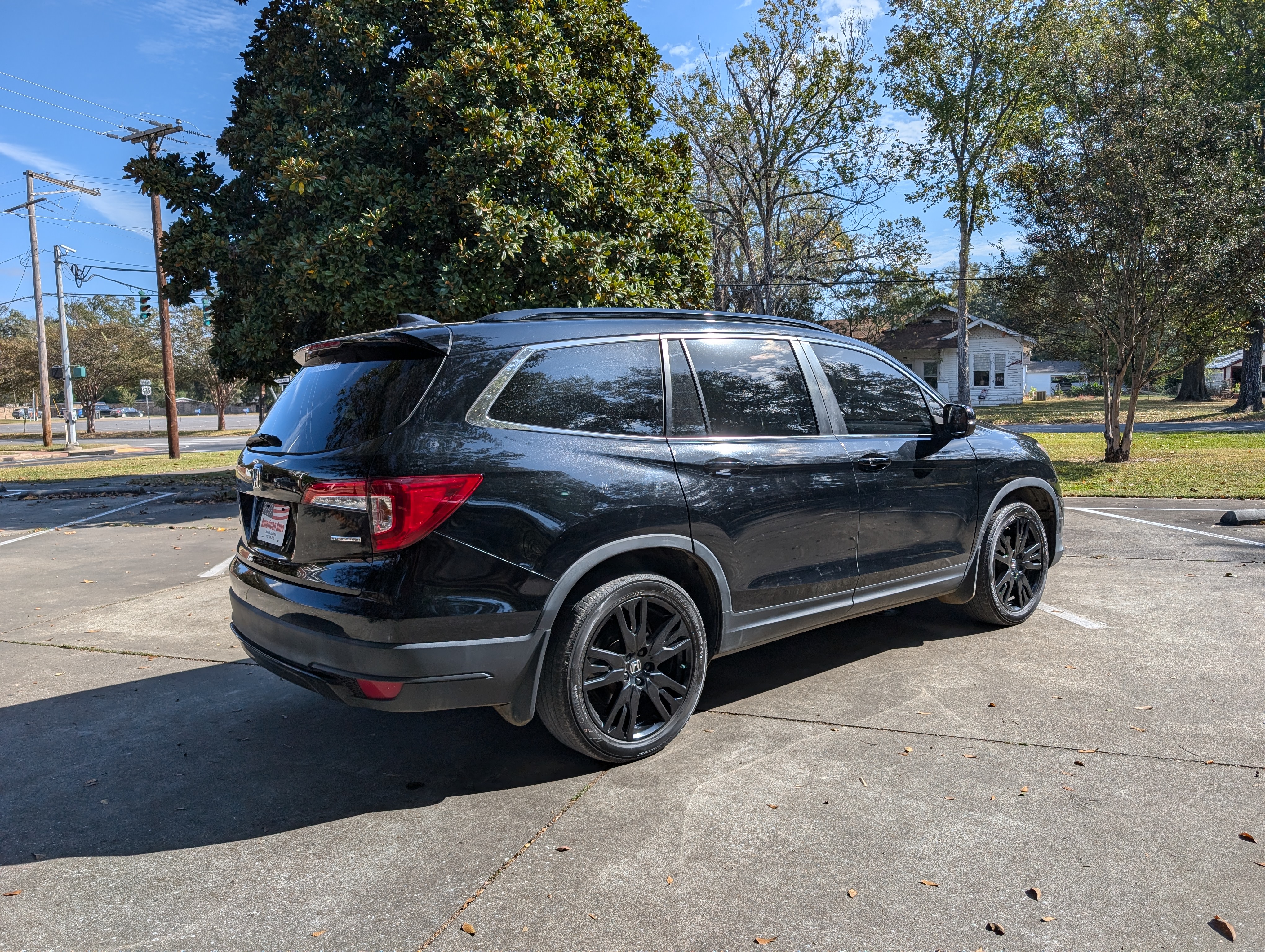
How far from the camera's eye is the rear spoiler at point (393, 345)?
10.8 ft

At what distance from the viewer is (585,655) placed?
11.0 feet

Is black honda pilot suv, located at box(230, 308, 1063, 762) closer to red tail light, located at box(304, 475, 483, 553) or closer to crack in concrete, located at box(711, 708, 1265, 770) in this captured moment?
red tail light, located at box(304, 475, 483, 553)

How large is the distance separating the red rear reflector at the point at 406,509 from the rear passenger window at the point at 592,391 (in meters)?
0.40

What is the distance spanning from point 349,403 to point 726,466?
160cm

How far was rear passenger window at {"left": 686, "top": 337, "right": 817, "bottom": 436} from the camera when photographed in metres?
3.93

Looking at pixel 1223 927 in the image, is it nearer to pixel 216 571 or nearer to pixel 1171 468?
pixel 216 571

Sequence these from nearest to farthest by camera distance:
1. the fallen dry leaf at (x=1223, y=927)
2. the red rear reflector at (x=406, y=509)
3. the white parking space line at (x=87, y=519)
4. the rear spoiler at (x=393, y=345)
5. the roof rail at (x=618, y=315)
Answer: the fallen dry leaf at (x=1223, y=927)
the red rear reflector at (x=406, y=509)
the rear spoiler at (x=393, y=345)
the roof rail at (x=618, y=315)
the white parking space line at (x=87, y=519)

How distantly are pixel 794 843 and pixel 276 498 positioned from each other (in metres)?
2.35

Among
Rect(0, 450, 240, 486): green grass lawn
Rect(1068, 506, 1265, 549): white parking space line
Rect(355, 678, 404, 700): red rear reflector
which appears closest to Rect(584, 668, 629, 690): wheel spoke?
Rect(355, 678, 404, 700): red rear reflector

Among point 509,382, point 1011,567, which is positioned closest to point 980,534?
point 1011,567

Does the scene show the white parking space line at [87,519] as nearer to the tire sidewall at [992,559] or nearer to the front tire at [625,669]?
the front tire at [625,669]

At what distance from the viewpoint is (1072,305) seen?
16.1m

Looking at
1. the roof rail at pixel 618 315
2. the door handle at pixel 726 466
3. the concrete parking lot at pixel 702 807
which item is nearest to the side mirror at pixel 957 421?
the roof rail at pixel 618 315

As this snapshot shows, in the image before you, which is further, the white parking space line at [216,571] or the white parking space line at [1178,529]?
the white parking space line at [1178,529]
